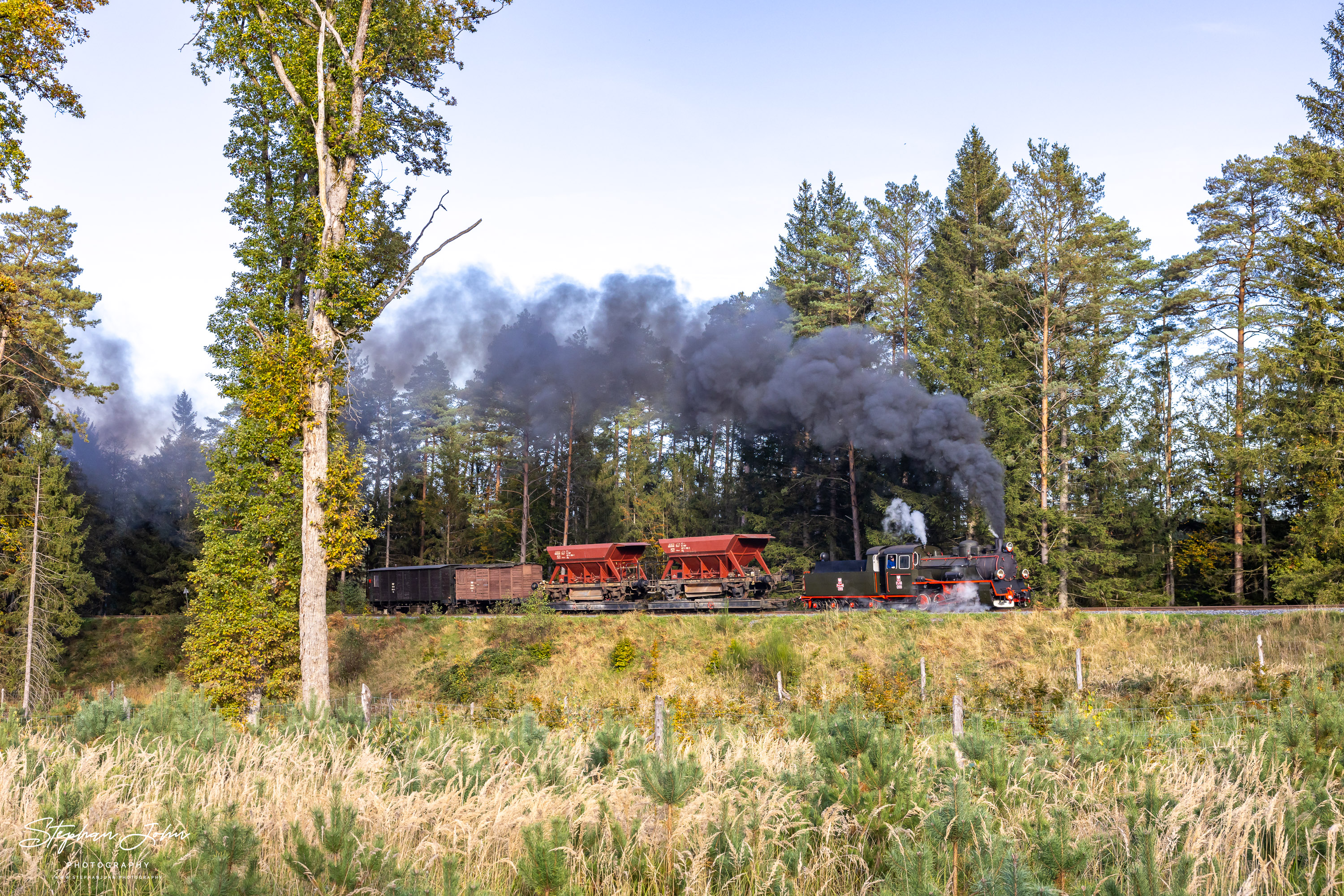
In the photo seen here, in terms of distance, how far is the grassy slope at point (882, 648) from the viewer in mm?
17656

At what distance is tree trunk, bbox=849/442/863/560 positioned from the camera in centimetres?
3703

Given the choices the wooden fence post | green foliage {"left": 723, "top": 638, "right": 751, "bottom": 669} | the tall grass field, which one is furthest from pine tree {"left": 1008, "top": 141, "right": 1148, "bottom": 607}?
the wooden fence post

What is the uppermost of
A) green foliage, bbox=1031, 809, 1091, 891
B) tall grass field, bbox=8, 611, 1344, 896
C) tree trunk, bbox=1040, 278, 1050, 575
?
tree trunk, bbox=1040, 278, 1050, 575

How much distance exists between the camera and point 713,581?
29.4 metres

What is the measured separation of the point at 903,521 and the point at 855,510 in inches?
142

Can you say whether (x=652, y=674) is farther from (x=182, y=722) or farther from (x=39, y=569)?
(x=39, y=569)

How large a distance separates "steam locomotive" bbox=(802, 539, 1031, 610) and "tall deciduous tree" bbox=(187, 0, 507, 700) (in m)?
15.7

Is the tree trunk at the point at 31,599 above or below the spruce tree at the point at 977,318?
below

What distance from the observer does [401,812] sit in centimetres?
568

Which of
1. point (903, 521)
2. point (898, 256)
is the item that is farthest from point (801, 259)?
point (903, 521)

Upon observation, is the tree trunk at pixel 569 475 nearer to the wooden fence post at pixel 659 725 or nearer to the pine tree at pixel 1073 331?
the pine tree at pixel 1073 331

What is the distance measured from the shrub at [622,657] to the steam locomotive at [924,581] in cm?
636

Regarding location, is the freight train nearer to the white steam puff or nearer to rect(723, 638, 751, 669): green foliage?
the white steam puff

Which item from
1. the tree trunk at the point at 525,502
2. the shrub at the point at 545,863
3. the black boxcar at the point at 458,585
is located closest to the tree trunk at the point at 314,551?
the shrub at the point at 545,863
